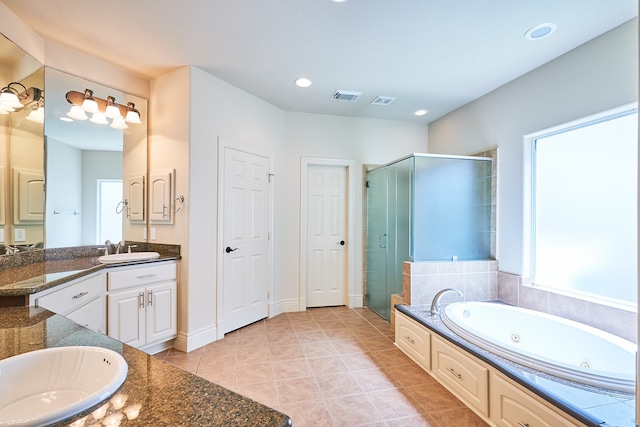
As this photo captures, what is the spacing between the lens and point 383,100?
3.40 m

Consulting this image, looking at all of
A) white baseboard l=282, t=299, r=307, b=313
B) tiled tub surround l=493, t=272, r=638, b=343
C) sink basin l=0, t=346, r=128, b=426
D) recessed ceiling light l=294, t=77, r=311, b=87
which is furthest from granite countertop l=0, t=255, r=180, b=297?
tiled tub surround l=493, t=272, r=638, b=343

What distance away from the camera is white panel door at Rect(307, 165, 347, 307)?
3932 mm

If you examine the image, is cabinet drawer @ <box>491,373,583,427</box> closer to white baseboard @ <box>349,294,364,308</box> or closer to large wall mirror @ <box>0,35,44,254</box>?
white baseboard @ <box>349,294,364,308</box>

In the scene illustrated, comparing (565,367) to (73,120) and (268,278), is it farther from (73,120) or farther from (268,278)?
(73,120)

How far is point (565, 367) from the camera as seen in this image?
62.3 inches

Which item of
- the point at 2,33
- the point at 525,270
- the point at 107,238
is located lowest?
the point at 525,270

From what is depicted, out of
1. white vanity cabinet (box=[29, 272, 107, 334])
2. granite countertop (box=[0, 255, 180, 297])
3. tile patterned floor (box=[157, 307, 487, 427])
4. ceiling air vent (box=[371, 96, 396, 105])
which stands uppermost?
ceiling air vent (box=[371, 96, 396, 105])

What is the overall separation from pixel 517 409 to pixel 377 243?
2334mm

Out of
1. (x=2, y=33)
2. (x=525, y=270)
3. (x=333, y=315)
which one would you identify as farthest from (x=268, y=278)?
(x=2, y=33)

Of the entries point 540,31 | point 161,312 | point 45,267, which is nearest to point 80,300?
point 45,267

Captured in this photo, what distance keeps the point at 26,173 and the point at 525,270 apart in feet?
13.8

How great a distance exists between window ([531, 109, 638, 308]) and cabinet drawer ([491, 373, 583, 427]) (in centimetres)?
110

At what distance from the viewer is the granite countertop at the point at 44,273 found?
1.47 meters

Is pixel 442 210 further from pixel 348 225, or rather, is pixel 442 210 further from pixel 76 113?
pixel 76 113
